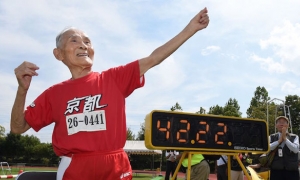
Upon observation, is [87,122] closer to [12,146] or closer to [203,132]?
[203,132]

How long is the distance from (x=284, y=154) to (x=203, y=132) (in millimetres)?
3098

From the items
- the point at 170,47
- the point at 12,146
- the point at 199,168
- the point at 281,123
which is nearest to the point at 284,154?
the point at 281,123

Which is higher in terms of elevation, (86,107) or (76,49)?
(76,49)

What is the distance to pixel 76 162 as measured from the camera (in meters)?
2.35

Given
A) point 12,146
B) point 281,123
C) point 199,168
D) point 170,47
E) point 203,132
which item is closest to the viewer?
point 170,47

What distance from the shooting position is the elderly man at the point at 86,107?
232 cm

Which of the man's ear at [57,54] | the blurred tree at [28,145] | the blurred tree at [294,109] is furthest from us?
the blurred tree at [294,109]

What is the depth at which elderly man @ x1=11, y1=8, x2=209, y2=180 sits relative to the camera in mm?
2318

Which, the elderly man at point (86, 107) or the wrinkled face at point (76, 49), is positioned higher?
the wrinkled face at point (76, 49)

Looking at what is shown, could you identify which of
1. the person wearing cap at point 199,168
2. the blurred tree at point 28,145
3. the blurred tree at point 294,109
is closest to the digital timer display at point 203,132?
the person wearing cap at point 199,168

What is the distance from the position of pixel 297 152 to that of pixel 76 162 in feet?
19.0

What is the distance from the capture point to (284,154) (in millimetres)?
7141

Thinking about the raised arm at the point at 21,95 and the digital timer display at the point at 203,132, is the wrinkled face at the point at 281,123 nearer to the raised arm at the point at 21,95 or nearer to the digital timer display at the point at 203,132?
the digital timer display at the point at 203,132

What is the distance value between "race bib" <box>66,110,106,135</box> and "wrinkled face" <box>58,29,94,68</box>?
1.39ft
